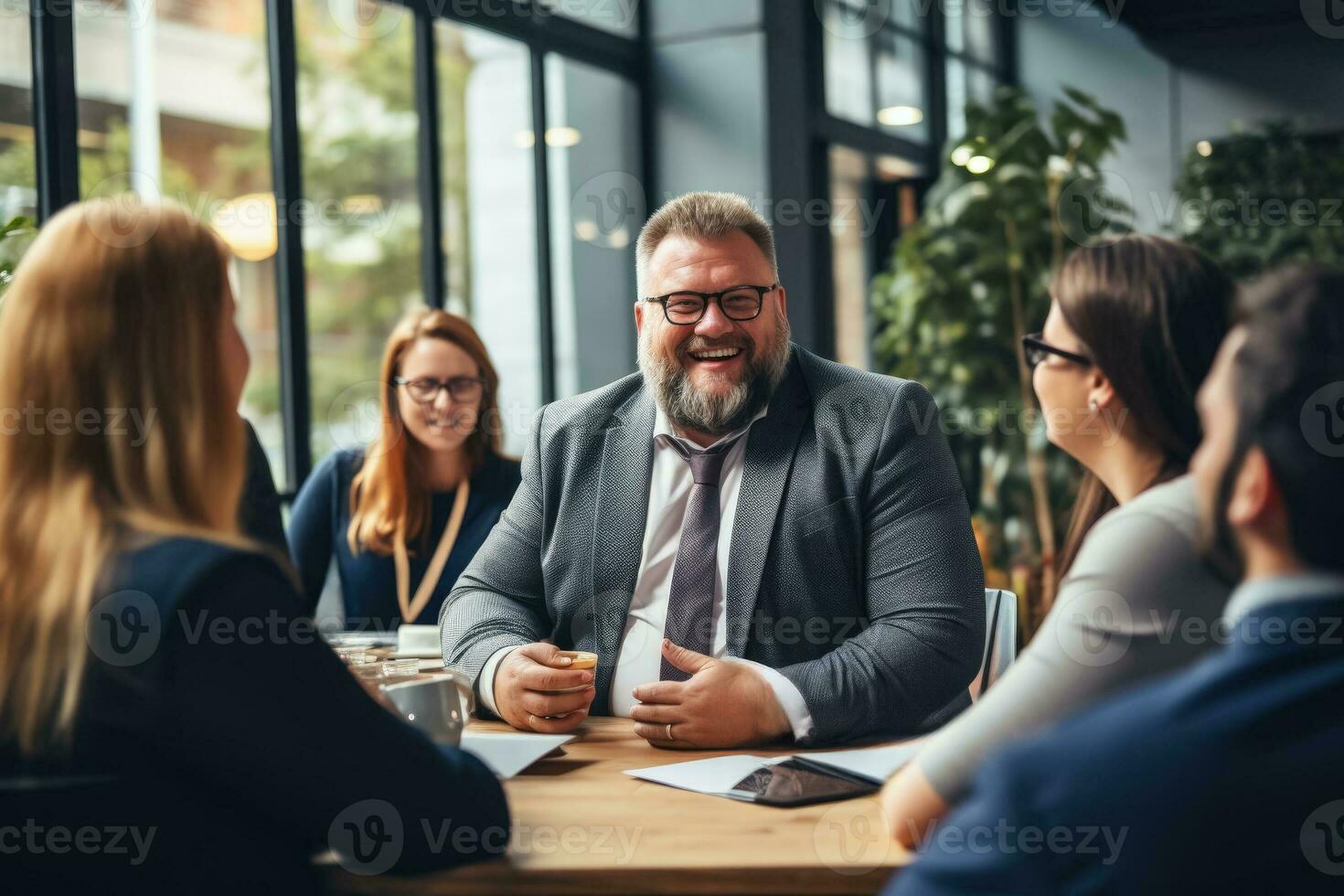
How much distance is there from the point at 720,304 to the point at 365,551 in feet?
4.94

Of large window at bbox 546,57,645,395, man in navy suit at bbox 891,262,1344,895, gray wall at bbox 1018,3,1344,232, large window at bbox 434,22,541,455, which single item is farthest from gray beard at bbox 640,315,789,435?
gray wall at bbox 1018,3,1344,232

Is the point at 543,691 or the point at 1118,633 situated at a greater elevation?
the point at 1118,633

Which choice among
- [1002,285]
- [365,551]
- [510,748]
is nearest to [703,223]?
[510,748]

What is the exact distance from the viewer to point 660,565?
85.6 inches

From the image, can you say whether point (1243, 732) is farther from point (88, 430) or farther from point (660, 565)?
point (660, 565)

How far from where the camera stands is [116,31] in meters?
3.66

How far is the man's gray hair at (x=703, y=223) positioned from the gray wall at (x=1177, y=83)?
21.2 ft

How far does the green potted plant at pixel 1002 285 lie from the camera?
5.74 metres

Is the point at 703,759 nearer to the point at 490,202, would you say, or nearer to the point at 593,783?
the point at 593,783

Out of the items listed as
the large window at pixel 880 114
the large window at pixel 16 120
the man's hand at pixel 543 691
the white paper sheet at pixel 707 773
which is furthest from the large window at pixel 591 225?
the white paper sheet at pixel 707 773

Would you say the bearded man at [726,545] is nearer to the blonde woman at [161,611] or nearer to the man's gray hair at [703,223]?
the man's gray hair at [703,223]

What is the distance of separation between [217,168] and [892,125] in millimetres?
4602

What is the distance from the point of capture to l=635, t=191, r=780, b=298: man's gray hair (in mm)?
2285

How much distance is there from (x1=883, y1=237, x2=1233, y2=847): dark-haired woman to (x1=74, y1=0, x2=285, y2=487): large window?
2.90 meters
